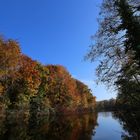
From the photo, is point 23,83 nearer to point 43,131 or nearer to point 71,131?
point 43,131

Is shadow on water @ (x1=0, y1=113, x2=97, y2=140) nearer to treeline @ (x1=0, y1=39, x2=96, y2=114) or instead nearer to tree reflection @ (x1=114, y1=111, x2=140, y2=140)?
tree reflection @ (x1=114, y1=111, x2=140, y2=140)

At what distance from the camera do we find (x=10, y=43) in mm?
57625

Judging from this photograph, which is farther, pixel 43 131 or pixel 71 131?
pixel 71 131

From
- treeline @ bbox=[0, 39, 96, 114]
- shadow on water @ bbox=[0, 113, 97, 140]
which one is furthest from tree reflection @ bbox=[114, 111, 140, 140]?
treeline @ bbox=[0, 39, 96, 114]

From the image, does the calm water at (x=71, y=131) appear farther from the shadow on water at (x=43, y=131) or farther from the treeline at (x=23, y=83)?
the treeline at (x=23, y=83)

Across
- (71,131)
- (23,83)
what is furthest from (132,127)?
(23,83)

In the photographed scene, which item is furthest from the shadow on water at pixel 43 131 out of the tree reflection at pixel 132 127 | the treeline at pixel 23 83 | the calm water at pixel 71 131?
the treeline at pixel 23 83

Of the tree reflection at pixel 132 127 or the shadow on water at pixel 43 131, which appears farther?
the shadow on water at pixel 43 131

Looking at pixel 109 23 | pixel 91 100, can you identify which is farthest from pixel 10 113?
pixel 91 100

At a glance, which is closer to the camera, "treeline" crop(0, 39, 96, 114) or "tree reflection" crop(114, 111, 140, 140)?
"tree reflection" crop(114, 111, 140, 140)

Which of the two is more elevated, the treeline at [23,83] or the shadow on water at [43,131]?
the treeline at [23,83]

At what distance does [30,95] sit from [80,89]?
7341 cm

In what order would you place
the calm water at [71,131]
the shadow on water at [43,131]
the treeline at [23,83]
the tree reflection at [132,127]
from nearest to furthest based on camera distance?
the tree reflection at [132,127]
the calm water at [71,131]
the shadow on water at [43,131]
the treeline at [23,83]

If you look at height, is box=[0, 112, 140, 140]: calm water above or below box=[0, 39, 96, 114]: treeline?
below
